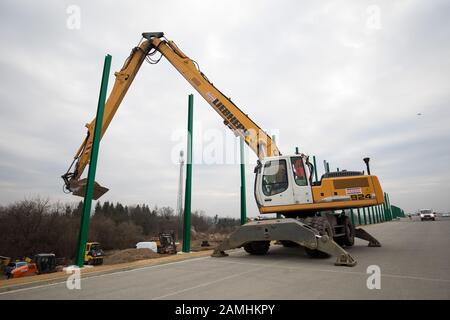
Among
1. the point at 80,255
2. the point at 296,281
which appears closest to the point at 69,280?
the point at 80,255

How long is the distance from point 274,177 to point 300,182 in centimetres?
80

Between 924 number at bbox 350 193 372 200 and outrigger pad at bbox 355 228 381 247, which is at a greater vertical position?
924 number at bbox 350 193 372 200

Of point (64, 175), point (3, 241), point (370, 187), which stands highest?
point (64, 175)

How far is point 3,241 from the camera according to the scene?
28.9 meters

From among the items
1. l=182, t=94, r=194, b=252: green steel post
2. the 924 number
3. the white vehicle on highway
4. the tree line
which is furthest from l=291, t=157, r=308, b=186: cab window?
the white vehicle on highway

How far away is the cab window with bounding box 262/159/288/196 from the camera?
843 cm

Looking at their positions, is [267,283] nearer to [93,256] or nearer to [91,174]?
[91,174]

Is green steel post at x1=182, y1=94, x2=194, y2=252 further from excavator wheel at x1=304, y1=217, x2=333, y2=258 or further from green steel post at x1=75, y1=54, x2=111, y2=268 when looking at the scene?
→ excavator wheel at x1=304, y1=217, x2=333, y2=258

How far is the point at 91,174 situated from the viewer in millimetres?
7516

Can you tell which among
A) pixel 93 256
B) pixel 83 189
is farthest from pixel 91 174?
pixel 93 256
